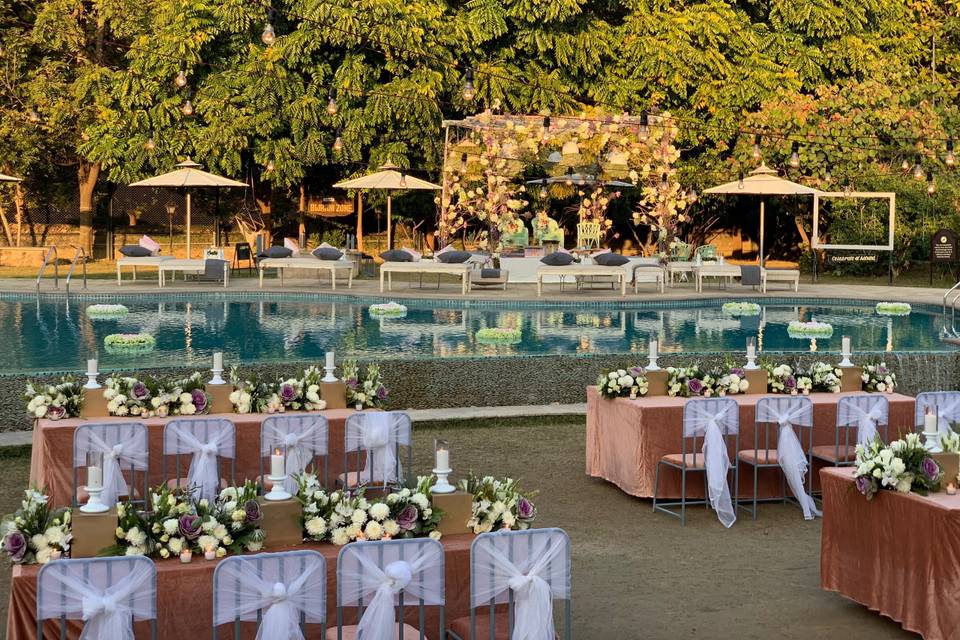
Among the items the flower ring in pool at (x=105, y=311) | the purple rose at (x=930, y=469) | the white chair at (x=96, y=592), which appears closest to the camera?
the white chair at (x=96, y=592)

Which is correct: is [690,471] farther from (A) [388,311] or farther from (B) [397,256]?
(B) [397,256]

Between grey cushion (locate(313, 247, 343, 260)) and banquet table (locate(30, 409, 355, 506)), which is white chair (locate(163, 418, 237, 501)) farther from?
grey cushion (locate(313, 247, 343, 260))

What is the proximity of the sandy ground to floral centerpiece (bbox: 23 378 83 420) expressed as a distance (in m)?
0.84

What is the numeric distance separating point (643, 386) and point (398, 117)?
19161 mm

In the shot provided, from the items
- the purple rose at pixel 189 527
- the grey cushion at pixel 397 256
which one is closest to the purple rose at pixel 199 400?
the purple rose at pixel 189 527

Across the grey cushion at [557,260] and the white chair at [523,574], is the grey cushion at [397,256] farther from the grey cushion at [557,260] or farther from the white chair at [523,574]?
the white chair at [523,574]

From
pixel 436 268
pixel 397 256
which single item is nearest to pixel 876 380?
pixel 436 268

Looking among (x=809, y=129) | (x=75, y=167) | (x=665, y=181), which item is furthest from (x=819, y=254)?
(x=75, y=167)

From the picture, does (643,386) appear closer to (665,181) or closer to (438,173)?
(665,181)

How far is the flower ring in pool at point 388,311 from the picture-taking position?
1783 cm

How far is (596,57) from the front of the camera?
27891 millimetres

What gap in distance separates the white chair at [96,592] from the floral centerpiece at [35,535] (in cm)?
40

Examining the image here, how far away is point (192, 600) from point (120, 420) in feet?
10.7

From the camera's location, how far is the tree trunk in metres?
29.0
